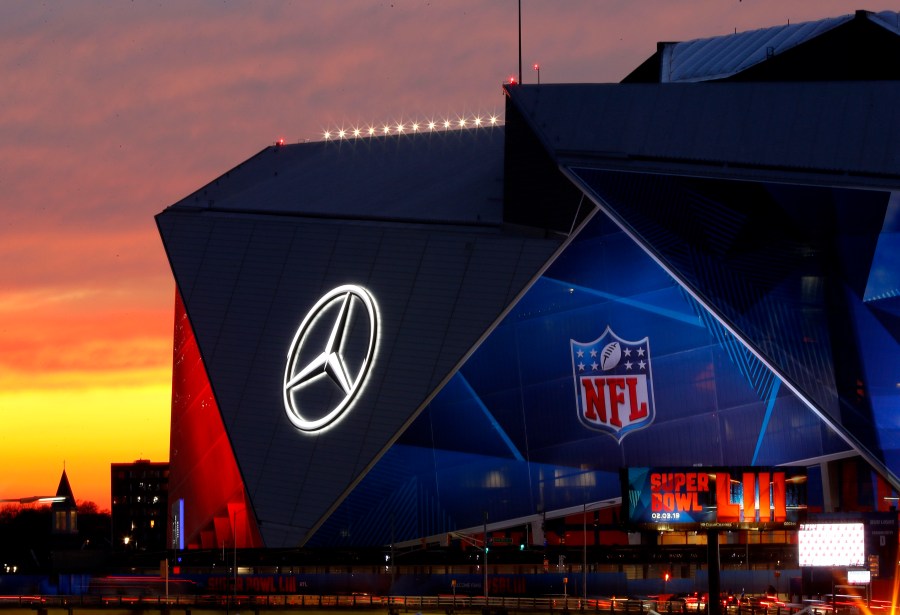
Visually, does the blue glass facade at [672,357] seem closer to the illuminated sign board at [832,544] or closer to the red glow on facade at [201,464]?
the red glow on facade at [201,464]

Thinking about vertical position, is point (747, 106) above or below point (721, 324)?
above

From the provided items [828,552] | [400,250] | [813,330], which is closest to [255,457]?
[400,250]

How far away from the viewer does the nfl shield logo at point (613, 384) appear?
297 ft

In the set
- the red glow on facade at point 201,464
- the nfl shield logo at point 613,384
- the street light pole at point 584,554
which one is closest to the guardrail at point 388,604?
the street light pole at point 584,554

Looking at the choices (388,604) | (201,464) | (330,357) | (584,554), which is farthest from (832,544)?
(201,464)

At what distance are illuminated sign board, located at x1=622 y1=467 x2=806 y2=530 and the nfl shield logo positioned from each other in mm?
24223

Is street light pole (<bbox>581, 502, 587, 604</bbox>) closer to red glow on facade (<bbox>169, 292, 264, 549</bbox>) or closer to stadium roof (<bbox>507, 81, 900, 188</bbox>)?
red glow on facade (<bbox>169, 292, 264, 549</bbox>)

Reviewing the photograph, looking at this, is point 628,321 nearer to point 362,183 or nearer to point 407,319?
point 407,319

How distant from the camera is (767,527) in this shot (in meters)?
67.4

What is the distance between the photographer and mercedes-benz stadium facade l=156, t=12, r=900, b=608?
8419 cm

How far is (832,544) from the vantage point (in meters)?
68.5

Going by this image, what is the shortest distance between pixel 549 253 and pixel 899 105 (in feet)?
61.7

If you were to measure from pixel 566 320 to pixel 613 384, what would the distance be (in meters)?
4.01

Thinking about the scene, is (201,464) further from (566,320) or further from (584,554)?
(584,554)
